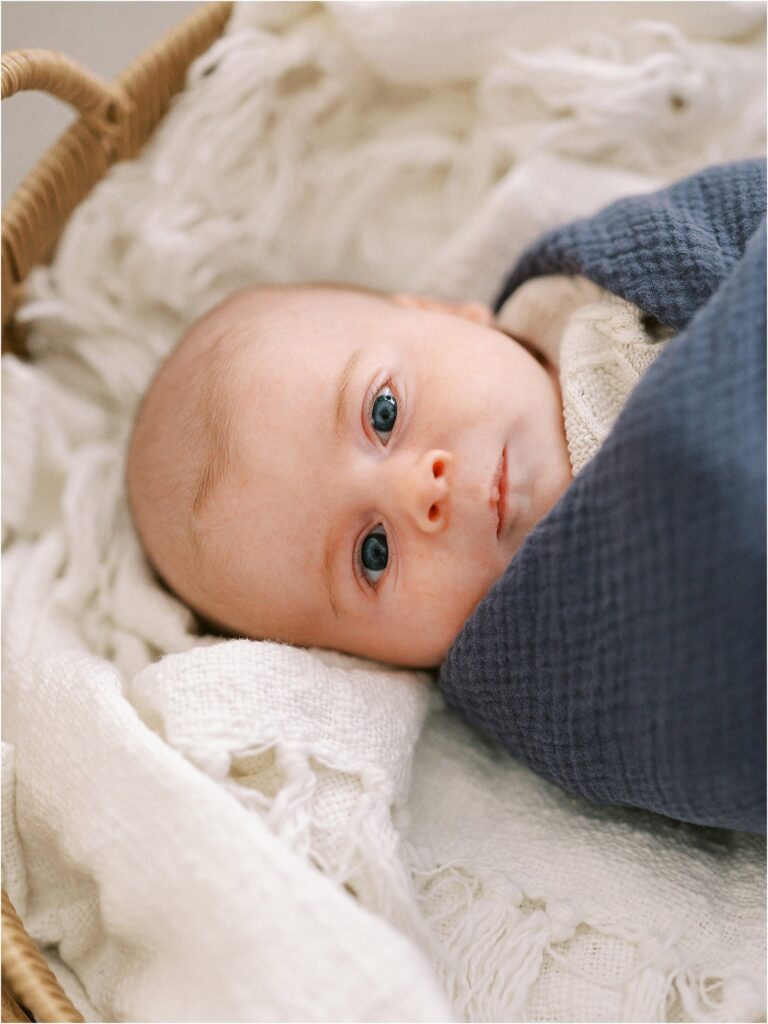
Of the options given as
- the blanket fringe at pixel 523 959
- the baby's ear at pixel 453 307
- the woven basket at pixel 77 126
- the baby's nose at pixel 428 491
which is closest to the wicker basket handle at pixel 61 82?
the woven basket at pixel 77 126

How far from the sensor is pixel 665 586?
0.86 meters

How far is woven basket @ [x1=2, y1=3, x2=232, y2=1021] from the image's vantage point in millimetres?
1253

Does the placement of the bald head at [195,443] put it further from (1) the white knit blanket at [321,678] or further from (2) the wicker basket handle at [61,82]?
(2) the wicker basket handle at [61,82]

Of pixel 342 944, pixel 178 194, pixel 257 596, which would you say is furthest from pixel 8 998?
pixel 178 194

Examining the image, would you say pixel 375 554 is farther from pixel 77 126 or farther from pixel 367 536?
pixel 77 126

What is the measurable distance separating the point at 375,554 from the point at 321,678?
0.15 m

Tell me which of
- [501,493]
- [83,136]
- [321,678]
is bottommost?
[321,678]

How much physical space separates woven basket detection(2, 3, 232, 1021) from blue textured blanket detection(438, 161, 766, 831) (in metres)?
0.70

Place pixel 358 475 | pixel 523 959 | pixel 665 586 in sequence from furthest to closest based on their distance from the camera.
Answer: 1. pixel 358 475
2. pixel 523 959
3. pixel 665 586

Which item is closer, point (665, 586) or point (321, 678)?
point (665, 586)

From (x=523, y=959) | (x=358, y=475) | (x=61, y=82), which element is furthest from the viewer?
(x=61, y=82)

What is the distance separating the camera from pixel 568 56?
142 centimetres

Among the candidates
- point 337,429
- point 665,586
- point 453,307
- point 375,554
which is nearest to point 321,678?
point 375,554

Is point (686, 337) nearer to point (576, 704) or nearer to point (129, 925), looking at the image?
point (576, 704)
